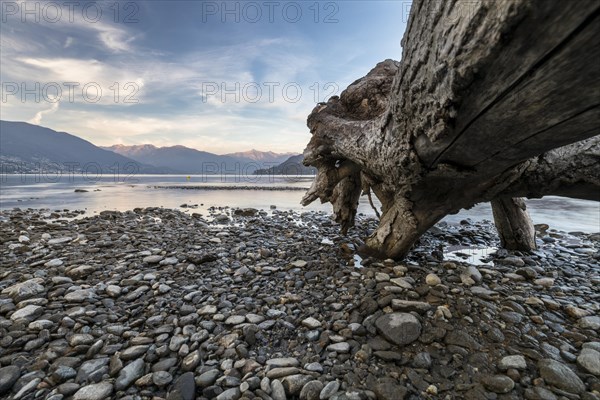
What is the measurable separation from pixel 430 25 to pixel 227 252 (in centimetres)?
476

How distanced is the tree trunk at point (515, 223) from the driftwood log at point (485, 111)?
219cm

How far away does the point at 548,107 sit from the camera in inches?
58.0

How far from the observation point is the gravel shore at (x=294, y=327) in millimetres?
2176

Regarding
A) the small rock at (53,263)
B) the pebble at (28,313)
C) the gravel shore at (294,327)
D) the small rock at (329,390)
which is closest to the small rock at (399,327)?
the gravel shore at (294,327)

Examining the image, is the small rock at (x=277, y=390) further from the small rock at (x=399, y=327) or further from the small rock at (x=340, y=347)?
the small rock at (x=399, y=327)

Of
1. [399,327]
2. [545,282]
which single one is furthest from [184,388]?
[545,282]

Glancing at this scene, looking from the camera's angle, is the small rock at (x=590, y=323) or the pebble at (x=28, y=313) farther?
the pebble at (x=28, y=313)

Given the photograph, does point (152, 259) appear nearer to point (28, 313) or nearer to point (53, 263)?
point (53, 263)

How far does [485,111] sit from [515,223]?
16.5 feet

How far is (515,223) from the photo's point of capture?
18.2 feet

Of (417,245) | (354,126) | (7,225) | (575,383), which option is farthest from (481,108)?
(7,225)

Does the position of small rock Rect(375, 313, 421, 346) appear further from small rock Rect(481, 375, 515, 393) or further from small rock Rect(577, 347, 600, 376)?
small rock Rect(577, 347, 600, 376)

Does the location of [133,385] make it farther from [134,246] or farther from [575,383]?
[134,246]

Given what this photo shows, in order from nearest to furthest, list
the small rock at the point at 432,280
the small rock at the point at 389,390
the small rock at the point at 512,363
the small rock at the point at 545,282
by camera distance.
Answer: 1. the small rock at the point at 389,390
2. the small rock at the point at 512,363
3. the small rock at the point at 432,280
4. the small rock at the point at 545,282
